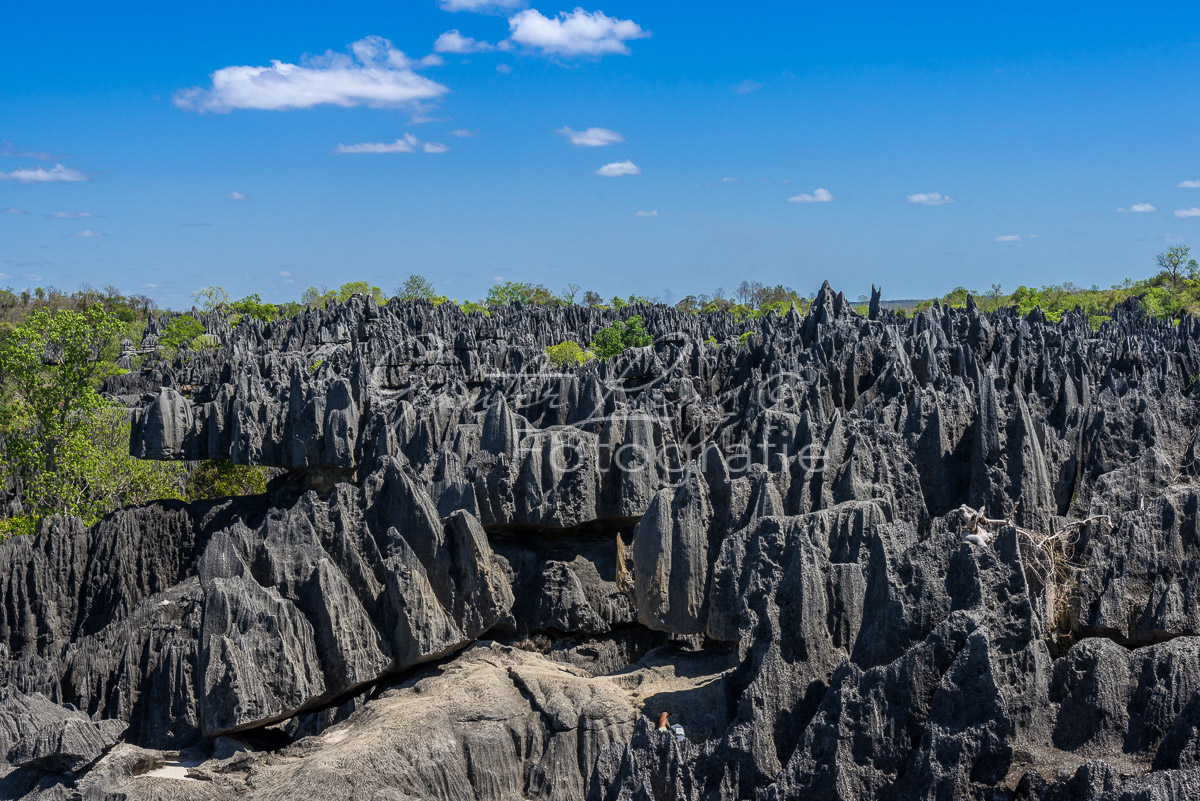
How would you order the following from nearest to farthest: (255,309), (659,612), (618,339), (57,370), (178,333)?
(659,612) → (57,370) → (618,339) → (178,333) → (255,309)

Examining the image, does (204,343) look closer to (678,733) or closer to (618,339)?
(618,339)

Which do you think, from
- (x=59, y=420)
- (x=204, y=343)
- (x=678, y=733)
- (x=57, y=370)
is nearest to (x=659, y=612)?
(x=678, y=733)

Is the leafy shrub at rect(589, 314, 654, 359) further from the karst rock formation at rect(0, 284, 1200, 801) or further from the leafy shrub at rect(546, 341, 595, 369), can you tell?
the karst rock formation at rect(0, 284, 1200, 801)

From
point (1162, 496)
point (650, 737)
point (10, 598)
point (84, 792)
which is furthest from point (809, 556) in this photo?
point (10, 598)

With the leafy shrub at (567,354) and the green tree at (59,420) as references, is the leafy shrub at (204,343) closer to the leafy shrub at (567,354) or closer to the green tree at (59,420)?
the leafy shrub at (567,354)

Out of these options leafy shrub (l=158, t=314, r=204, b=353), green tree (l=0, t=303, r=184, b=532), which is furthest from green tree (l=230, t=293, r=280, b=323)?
green tree (l=0, t=303, r=184, b=532)

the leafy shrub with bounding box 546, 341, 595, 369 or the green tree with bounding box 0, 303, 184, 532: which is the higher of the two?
the leafy shrub with bounding box 546, 341, 595, 369

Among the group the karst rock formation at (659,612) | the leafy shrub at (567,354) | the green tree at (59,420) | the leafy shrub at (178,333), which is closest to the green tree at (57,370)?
the green tree at (59,420)
